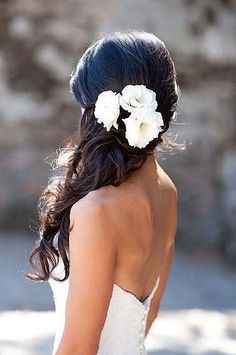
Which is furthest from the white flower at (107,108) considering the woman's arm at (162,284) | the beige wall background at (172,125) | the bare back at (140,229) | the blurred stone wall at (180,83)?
the blurred stone wall at (180,83)

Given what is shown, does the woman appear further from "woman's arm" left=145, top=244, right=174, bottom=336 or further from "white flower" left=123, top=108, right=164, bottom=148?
"woman's arm" left=145, top=244, right=174, bottom=336

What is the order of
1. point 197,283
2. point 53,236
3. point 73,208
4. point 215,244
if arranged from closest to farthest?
1. point 73,208
2. point 53,236
3. point 197,283
4. point 215,244

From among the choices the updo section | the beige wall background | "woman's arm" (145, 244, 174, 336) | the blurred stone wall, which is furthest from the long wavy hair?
the blurred stone wall

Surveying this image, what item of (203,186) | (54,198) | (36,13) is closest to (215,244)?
(203,186)

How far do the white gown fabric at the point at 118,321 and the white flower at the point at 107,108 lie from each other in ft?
0.96

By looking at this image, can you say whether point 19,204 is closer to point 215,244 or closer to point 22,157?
point 22,157

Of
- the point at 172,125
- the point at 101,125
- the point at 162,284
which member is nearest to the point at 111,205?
the point at 101,125

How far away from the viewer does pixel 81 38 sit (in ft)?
15.8

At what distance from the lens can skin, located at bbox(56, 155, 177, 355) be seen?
1554 mm

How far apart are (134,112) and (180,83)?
10.4 ft

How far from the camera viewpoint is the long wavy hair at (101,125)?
1.61 metres

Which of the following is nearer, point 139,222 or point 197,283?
point 139,222

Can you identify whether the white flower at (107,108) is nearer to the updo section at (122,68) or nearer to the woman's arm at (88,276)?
the updo section at (122,68)

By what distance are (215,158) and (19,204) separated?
1.03m
